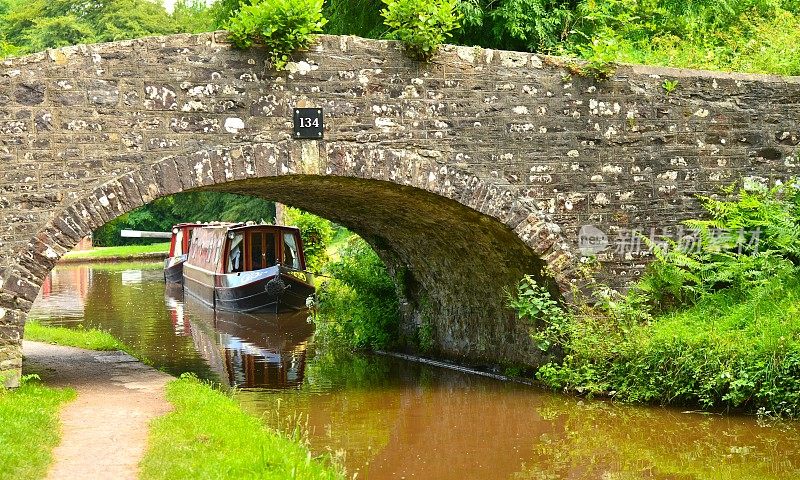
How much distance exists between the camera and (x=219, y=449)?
710cm

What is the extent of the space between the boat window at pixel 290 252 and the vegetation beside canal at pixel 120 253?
20822 millimetres

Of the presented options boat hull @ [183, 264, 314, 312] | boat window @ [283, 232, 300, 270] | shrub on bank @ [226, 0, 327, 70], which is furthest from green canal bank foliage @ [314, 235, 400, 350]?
boat window @ [283, 232, 300, 270]

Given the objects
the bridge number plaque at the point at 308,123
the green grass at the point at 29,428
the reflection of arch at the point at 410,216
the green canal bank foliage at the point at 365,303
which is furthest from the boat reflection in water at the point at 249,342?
the bridge number plaque at the point at 308,123

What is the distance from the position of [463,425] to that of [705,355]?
2.24m

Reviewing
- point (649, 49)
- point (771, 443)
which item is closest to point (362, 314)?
point (649, 49)

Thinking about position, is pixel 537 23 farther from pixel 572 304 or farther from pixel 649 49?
pixel 572 304

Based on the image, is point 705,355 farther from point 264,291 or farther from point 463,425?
point 264,291

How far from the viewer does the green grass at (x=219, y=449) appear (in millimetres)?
6402

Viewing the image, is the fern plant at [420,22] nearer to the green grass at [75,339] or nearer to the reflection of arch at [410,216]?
the reflection of arch at [410,216]

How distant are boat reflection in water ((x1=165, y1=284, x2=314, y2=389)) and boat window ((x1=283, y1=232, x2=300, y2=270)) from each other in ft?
3.20

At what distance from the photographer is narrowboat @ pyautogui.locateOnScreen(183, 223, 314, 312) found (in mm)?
20000

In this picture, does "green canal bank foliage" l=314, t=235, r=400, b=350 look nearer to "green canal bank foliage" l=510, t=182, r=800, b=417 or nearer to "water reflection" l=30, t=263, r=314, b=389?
"water reflection" l=30, t=263, r=314, b=389

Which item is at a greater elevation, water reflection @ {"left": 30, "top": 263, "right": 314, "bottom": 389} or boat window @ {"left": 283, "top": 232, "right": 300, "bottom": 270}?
boat window @ {"left": 283, "top": 232, "right": 300, "bottom": 270}

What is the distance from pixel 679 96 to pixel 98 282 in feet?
71.4
